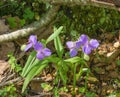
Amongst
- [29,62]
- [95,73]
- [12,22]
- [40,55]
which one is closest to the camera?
[40,55]

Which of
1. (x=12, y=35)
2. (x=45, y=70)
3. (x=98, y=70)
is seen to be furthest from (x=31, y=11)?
(x=98, y=70)

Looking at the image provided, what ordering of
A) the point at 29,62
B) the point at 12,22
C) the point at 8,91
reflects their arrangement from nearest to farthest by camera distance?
the point at 29,62 → the point at 8,91 → the point at 12,22

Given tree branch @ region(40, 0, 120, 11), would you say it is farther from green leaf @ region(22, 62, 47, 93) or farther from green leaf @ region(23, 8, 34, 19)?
green leaf @ region(22, 62, 47, 93)

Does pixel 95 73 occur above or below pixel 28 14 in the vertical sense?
below

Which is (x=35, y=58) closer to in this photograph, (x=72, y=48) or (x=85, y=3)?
(x=72, y=48)

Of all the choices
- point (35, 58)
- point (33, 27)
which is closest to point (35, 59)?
point (35, 58)

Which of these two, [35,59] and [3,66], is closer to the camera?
[35,59]

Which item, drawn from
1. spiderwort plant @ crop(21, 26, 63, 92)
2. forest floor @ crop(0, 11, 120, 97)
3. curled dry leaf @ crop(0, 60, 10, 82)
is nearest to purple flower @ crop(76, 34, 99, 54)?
spiderwort plant @ crop(21, 26, 63, 92)

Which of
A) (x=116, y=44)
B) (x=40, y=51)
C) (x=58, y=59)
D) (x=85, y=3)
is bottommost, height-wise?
(x=116, y=44)
